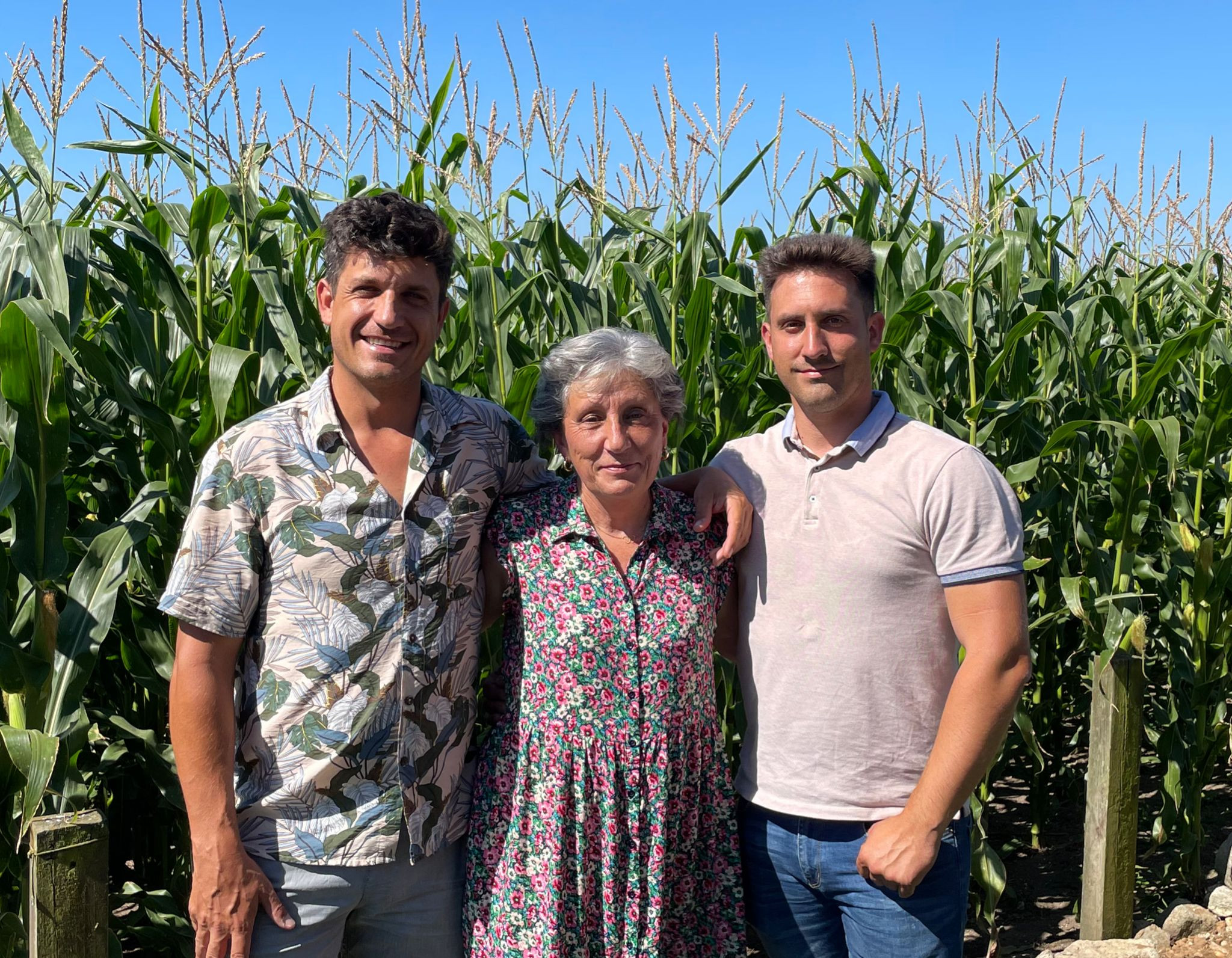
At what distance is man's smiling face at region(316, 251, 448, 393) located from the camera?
1.93 m

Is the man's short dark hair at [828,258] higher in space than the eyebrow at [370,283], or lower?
higher

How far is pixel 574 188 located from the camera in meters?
3.32

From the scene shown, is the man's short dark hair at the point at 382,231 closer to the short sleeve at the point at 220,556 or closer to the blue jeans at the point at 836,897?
the short sleeve at the point at 220,556

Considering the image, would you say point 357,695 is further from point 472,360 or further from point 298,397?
point 472,360

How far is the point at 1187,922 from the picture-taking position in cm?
363

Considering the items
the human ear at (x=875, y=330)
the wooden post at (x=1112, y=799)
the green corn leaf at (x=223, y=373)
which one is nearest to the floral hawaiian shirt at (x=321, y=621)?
the green corn leaf at (x=223, y=373)

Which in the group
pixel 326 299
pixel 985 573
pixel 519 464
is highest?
pixel 326 299

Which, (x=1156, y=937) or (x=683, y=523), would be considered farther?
(x=1156, y=937)

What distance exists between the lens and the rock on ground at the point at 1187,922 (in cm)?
362

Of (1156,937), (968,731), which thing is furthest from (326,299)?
(1156,937)

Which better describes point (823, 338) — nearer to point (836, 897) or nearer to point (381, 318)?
point (381, 318)

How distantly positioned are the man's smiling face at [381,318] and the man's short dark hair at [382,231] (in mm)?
15

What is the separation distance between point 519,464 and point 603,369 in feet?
1.07

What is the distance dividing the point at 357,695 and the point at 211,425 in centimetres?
89
